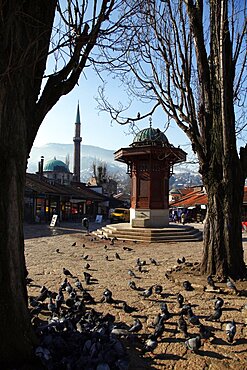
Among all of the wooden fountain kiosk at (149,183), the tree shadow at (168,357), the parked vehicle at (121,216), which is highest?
the wooden fountain kiosk at (149,183)

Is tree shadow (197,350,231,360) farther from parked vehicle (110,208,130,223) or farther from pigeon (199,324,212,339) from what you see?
parked vehicle (110,208,130,223)

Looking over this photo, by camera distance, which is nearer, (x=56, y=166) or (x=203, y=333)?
(x=203, y=333)

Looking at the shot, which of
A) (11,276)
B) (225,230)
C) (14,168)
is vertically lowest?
(11,276)

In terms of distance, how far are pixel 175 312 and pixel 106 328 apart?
1782mm

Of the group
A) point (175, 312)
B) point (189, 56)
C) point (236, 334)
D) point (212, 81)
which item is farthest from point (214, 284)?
point (189, 56)

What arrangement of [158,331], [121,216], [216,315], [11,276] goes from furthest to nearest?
1. [121,216]
2. [216,315]
3. [158,331]
4. [11,276]

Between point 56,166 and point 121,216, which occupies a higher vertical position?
point 56,166

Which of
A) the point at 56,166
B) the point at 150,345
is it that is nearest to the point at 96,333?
the point at 150,345

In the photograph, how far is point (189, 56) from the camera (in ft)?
25.0

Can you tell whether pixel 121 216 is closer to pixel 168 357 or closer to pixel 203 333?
pixel 203 333

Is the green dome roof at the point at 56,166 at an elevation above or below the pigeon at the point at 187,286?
above

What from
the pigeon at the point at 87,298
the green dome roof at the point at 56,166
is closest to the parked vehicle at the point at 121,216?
the pigeon at the point at 87,298

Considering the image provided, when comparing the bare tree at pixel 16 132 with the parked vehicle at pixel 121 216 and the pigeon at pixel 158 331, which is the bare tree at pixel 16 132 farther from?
the parked vehicle at pixel 121 216

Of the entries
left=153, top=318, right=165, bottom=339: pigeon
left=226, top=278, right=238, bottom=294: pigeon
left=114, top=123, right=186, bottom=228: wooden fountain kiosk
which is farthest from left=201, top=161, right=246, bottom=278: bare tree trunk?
left=114, top=123, right=186, bottom=228: wooden fountain kiosk
